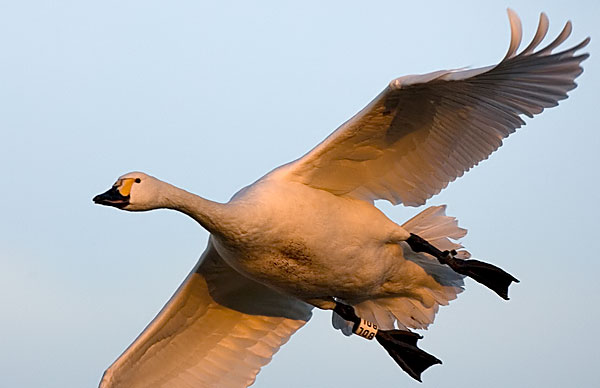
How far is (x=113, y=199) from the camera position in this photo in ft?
34.1

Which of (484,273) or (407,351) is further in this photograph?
(407,351)

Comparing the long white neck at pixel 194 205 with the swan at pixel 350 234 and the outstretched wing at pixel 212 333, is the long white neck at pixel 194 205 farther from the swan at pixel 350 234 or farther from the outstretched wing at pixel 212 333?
the outstretched wing at pixel 212 333

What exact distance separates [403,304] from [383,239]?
1037 mm

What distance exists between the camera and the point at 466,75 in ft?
34.3

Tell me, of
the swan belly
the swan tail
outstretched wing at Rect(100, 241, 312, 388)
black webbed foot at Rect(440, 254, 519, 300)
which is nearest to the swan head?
the swan belly

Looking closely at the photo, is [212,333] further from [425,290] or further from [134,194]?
[134,194]

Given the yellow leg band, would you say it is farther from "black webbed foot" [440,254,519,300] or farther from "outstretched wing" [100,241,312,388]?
"black webbed foot" [440,254,519,300]

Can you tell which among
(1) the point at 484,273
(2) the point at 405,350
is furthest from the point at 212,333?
(1) the point at 484,273

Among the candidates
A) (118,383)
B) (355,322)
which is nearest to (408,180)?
(355,322)

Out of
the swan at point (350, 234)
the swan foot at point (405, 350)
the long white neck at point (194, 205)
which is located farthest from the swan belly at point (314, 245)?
the swan foot at point (405, 350)

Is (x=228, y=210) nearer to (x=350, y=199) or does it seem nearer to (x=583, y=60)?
(x=350, y=199)

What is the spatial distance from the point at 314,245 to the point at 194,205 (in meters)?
1.06

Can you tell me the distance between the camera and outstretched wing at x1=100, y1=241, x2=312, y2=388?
12211 mm

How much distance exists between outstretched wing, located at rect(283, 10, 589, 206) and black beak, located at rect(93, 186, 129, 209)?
160 centimetres
